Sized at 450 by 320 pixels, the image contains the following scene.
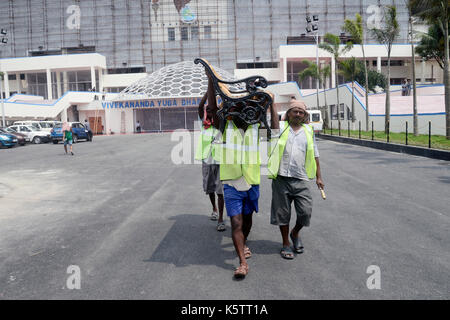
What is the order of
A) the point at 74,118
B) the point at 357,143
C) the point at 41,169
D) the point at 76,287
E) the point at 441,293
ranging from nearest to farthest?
the point at 441,293 → the point at 76,287 → the point at 41,169 → the point at 357,143 → the point at 74,118

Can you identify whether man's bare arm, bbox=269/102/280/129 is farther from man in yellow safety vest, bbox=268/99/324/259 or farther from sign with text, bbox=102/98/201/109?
sign with text, bbox=102/98/201/109

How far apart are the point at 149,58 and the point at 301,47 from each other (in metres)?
22.0

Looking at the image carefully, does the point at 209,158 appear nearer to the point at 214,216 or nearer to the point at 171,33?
the point at 214,216

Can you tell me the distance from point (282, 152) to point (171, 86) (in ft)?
134

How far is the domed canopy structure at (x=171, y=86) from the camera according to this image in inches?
1650

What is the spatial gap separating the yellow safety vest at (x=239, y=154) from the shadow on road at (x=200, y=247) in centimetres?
88

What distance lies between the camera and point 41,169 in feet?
38.6

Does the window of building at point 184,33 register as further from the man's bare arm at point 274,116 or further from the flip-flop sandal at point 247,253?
the flip-flop sandal at point 247,253

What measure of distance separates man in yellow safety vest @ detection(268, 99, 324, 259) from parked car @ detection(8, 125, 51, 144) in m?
26.5

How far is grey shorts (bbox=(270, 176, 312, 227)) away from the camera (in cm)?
384

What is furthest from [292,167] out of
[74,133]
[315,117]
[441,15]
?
[74,133]
